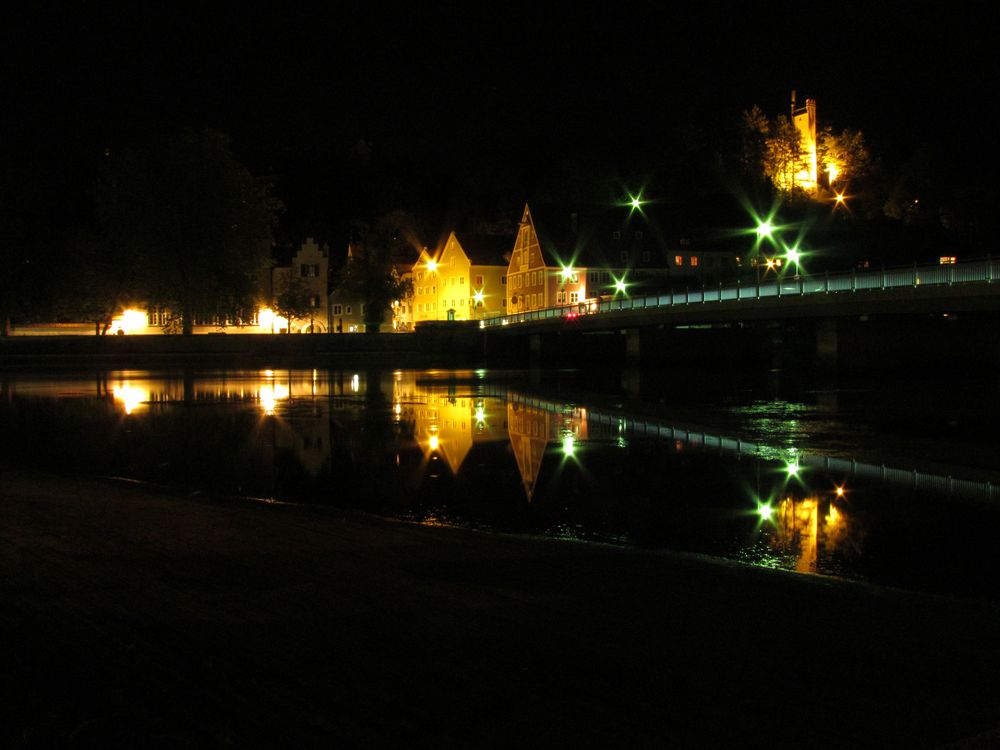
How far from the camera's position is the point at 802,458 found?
20484 millimetres

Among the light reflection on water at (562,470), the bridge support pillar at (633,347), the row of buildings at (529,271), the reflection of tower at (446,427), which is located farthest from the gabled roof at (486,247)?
the light reflection on water at (562,470)

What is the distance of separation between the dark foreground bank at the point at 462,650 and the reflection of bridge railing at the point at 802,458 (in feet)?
27.5

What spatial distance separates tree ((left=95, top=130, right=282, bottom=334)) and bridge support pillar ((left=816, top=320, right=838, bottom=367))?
42.9 meters

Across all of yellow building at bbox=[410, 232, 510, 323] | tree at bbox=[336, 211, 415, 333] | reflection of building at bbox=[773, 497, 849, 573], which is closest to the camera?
reflection of building at bbox=[773, 497, 849, 573]

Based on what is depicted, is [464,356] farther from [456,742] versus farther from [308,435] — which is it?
[456,742]

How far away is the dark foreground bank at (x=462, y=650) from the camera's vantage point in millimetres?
5477

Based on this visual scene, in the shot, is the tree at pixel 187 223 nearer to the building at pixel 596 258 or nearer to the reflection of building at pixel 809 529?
the building at pixel 596 258

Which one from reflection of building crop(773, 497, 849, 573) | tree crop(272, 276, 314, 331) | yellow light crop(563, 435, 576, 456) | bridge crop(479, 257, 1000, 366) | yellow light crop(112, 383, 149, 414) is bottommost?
reflection of building crop(773, 497, 849, 573)

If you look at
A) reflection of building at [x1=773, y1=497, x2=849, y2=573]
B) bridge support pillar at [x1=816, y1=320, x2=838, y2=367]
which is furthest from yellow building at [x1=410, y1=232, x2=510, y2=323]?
reflection of building at [x1=773, y1=497, x2=849, y2=573]

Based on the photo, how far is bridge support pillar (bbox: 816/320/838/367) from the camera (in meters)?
54.2

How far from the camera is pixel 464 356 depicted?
8388 cm

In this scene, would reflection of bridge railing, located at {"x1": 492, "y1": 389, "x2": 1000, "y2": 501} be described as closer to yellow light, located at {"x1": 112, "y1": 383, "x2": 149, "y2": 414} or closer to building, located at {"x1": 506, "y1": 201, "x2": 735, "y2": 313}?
yellow light, located at {"x1": 112, "y1": 383, "x2": 149, "y2": 414}

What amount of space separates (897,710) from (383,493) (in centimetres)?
1121

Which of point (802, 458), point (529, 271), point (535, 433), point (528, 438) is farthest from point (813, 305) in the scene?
point (529, 271)
